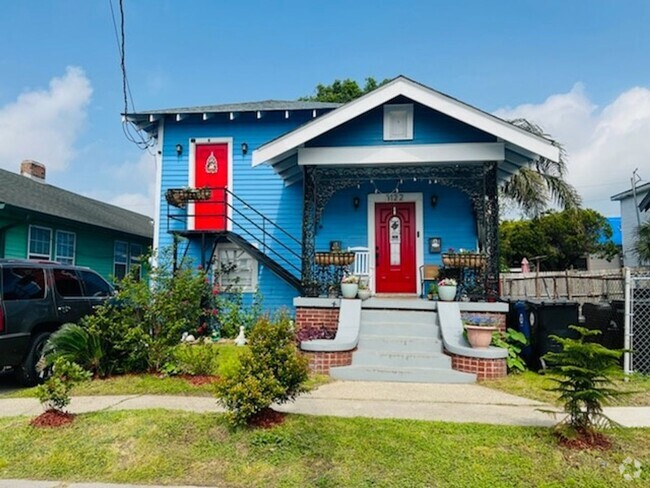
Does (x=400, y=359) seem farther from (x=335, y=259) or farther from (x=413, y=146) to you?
(x=413, y=146)

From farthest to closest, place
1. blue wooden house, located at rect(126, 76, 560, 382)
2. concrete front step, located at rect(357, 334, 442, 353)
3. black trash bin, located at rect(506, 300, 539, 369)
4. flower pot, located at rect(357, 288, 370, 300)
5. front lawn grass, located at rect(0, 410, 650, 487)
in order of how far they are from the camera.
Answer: flower pot, located at rect(357, 288, 370, 300) < blue wooden house, located at rect(126, 76, 560, 382) < concrete front step, located at rect(357, 334, 442, 353) < black trash bin, located at rect(506, 300, 539, 369) < front lawn grass, located at rect(0, 410, 650, 487)

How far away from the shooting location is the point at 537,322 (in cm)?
689

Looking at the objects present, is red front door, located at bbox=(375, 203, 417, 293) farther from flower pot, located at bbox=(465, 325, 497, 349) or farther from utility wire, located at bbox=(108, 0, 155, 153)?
utility wire, located at bbox=(108, 0, 155, 153)

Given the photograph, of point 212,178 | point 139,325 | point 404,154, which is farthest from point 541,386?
point 212,178

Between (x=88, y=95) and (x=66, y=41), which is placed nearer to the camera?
(x=66, y=41)

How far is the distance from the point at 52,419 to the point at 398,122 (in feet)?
26.0

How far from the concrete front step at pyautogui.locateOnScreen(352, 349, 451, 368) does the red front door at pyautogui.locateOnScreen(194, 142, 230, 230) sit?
6.12 metres

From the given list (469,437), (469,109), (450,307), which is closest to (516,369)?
(450,307)

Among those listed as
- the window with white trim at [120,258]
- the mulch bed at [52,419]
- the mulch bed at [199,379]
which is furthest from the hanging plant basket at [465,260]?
the window with white trim at [120,258]

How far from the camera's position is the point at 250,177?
1184 centimetres

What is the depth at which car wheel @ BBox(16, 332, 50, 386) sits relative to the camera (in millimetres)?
6289

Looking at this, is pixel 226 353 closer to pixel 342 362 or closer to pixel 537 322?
pixel 342 362

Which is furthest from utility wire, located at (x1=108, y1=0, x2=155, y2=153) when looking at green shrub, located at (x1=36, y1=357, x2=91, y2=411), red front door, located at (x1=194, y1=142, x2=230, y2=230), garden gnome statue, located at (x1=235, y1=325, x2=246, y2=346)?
green shrub, located at (x1=36, y1=357, x2=91, y2=411)

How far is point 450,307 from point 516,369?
1502 millimetres
